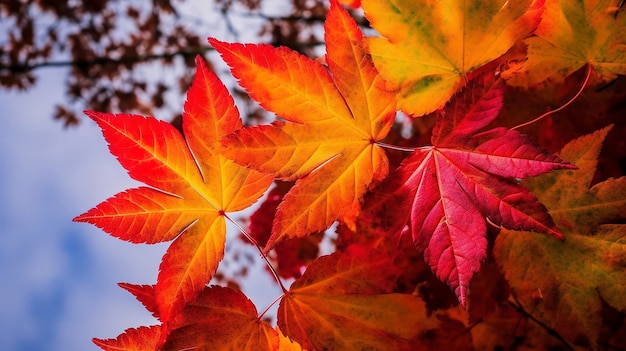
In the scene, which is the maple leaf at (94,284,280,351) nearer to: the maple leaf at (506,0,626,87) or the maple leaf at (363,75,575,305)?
the maple leaf at (363,75,575,305)

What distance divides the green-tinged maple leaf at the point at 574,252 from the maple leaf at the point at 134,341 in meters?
0.71

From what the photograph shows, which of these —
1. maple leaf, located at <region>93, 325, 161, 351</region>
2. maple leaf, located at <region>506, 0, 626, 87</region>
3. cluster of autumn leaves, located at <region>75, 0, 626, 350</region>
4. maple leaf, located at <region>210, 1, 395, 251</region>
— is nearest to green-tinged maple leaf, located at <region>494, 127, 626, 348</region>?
cluster of autumn leaves, located at <region>75, 0, 626, 350</region>

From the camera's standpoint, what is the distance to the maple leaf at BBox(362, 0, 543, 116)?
828 millimetres

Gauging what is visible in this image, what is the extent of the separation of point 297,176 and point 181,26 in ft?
24.2

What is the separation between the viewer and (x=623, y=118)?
1.16m

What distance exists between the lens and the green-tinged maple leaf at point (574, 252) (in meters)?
0.86

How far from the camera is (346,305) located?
936 mm

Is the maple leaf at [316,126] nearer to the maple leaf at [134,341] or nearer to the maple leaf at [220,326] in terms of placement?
the maple leaf at [220,326]

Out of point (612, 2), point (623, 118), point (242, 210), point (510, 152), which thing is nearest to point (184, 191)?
point (242, 210)

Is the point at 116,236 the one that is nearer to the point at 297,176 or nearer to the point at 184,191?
the point at 184,191

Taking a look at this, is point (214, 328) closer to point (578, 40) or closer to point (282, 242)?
point (282, 242)

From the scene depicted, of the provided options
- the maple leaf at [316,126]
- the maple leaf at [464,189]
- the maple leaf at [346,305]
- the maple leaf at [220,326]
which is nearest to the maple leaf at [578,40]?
the maple leaf at [464,189]

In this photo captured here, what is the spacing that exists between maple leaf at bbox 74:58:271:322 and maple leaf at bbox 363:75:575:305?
28 cm

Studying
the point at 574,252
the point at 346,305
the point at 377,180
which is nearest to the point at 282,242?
the point at 346,305
